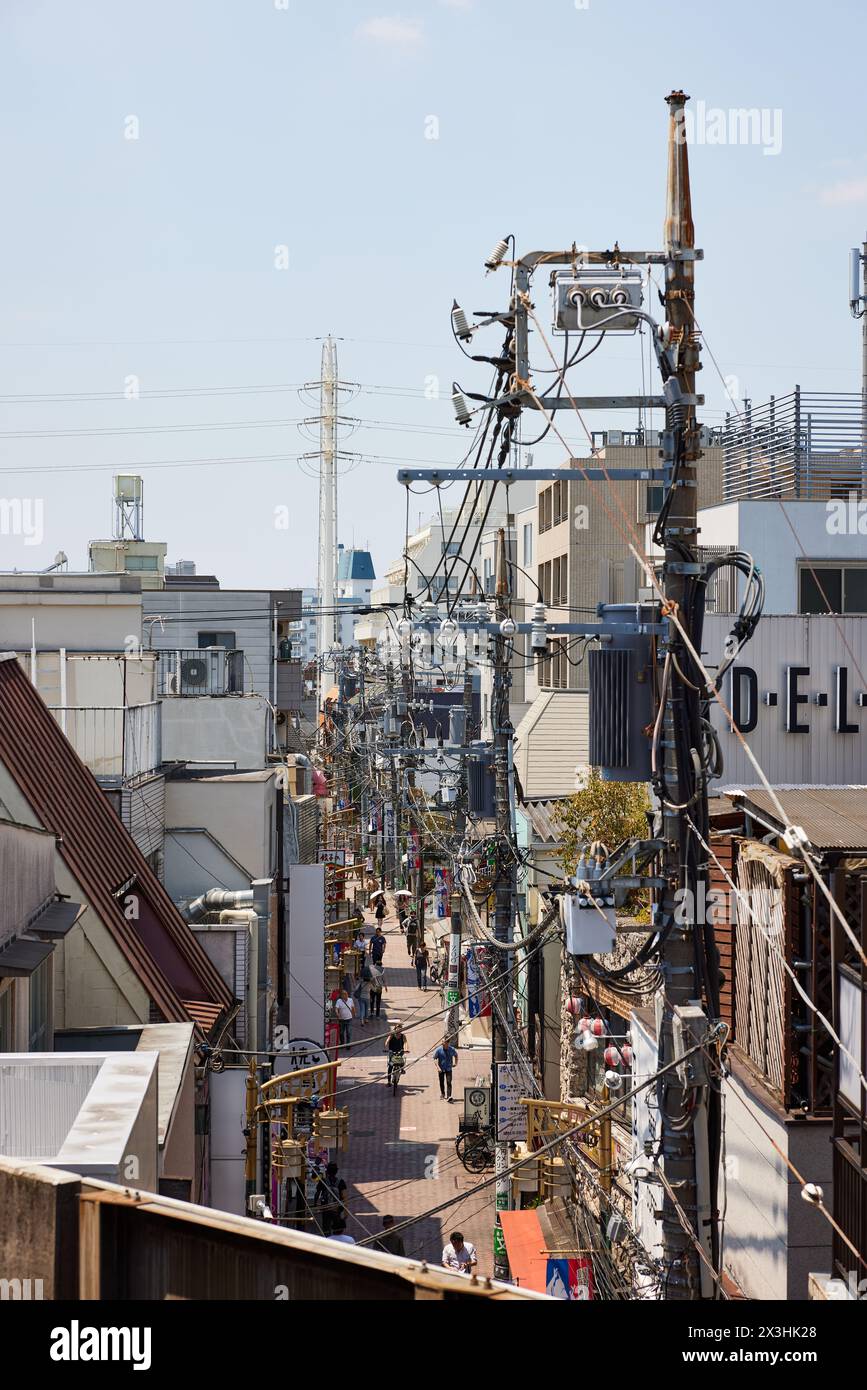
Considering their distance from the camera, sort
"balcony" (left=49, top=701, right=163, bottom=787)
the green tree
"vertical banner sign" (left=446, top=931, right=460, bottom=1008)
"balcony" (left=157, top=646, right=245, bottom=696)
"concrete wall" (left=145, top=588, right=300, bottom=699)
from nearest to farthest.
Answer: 1. "balcony" (left=49, top=701, right=163, bottom=787)
2. the green tree
3. "balcony" (left=157, top=646, right=245, bottom=696)
4. "vertical banner sign" (left=446, top=931, right=460, bottom=1008)
5. "concrete wall" (left=145, top=588, right=300, bottom=699)

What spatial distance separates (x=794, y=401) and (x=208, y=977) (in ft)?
43.9

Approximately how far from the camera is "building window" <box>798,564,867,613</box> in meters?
24.5

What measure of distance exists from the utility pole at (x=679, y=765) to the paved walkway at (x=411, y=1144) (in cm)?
814

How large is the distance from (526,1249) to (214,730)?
14862 millimetres

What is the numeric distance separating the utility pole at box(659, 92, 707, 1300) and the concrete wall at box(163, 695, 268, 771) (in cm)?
2135

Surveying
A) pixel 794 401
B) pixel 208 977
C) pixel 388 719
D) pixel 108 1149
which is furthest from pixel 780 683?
pixel 388 719

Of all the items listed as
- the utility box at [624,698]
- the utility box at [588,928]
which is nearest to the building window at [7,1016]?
the utility box at [588,928]

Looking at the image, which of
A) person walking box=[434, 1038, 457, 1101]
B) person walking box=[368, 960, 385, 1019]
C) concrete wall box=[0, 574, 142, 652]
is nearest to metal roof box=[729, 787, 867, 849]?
person walking box=[434, 1038, 457, 1101]

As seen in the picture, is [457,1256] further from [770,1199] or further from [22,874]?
[22,874]

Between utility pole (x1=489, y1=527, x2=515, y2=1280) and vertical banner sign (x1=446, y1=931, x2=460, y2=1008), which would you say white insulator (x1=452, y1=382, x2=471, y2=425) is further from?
vertical banner sign (x1=446, y1=931, x2=460, y2=1008)

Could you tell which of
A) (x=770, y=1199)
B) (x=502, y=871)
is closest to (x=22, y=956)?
(x=770, y=1199)
